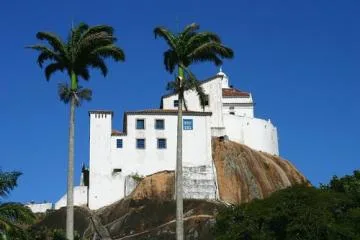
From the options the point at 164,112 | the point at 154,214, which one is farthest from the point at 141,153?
the point at 154,214

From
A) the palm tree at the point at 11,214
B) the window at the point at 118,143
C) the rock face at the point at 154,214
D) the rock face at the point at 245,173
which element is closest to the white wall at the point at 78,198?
the rock face at the point at 154,214

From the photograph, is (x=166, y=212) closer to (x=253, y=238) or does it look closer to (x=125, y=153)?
(x=125, y=153)

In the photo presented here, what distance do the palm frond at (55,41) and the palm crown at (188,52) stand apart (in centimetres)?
530

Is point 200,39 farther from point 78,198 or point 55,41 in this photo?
point 78,198

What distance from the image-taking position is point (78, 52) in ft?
129

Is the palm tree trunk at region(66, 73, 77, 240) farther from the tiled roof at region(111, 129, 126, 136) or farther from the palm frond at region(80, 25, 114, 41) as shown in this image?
the tiled roof at region(111, 129, 126, 136)

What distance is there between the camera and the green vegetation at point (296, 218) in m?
52.5

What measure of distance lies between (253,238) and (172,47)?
18689 mm

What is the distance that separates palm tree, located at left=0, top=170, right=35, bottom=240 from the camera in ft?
98.2

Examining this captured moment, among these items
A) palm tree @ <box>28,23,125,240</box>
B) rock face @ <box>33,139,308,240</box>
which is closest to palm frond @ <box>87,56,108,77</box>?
palm tree @ <box>28,23,125,240</box>

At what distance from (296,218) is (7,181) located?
87.2 ft

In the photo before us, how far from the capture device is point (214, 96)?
340ft

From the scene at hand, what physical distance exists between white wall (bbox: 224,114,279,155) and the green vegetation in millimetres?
40470

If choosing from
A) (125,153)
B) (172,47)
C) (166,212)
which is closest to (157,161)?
(125,153)
